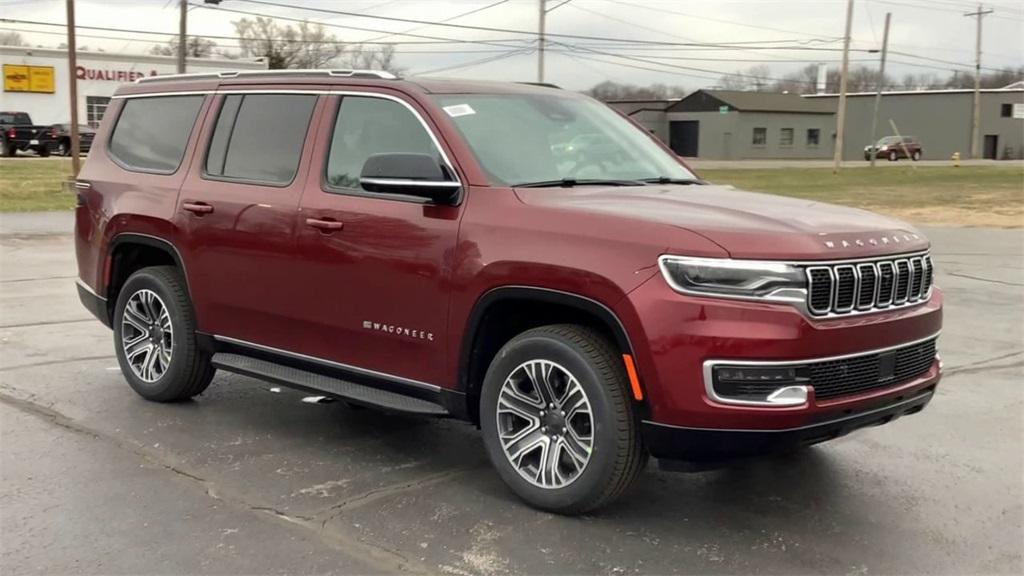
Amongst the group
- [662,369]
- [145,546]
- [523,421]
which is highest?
[662,369]

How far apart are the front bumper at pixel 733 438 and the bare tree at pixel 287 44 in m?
79.0

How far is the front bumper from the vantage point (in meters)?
3.87

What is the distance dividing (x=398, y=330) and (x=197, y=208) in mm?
1719

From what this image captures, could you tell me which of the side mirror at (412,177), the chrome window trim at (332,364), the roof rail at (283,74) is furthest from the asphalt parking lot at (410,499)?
the roof rail at (283,74)

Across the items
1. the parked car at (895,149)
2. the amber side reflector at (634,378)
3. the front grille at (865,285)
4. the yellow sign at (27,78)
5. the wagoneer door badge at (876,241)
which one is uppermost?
the yellow sign at (27,78)

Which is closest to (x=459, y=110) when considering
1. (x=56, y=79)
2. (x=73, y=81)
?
(x=73, y=81)

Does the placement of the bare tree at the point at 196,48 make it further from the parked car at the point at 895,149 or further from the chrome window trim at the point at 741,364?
the chrome window trim at the point at 741,364

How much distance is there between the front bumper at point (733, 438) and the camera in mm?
3869

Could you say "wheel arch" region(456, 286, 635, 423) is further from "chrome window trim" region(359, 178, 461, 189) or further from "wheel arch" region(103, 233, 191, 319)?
"wheel arch" region(103, 233, 191, 319)

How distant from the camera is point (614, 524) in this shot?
427cm

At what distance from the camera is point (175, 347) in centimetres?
597

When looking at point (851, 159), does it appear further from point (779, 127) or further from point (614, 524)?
point (614, 524)

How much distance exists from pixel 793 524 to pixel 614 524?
2.59 ft

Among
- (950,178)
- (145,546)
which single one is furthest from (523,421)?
(950,178)
